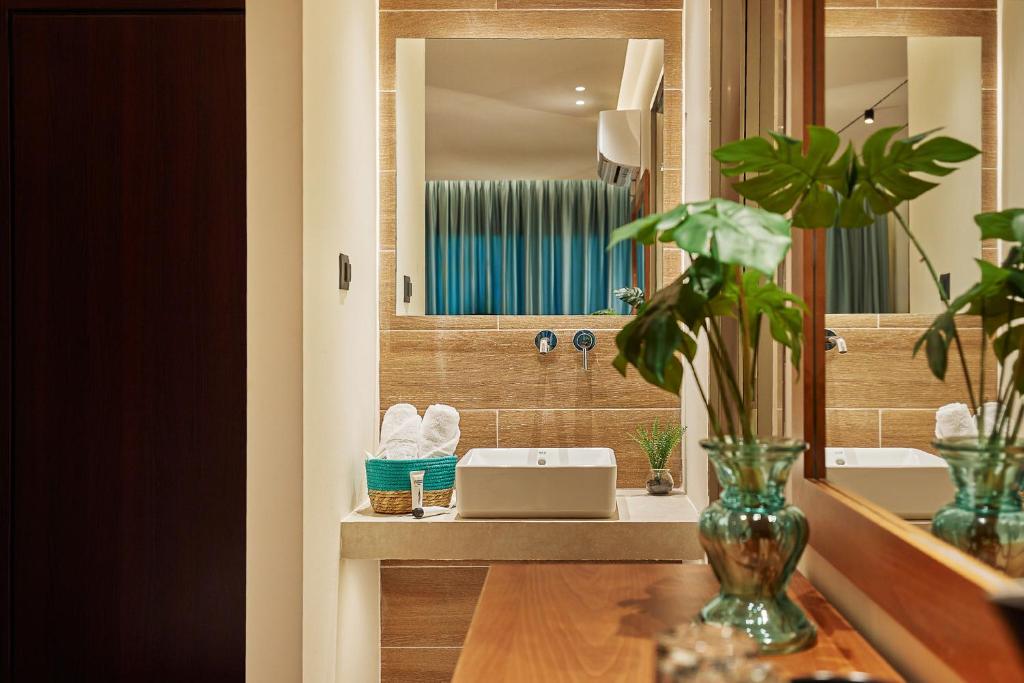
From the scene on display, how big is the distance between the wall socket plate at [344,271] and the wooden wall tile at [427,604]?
3.35 ft

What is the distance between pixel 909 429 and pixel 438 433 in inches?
67.2

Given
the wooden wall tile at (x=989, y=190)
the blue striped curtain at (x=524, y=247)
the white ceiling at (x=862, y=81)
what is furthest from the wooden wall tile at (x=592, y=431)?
the wooden wall tile at (x=989, y=190)

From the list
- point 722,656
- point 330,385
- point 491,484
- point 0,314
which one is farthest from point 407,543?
point 722,656

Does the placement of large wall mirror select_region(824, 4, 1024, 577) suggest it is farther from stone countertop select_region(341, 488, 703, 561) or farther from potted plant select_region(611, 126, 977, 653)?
stone countertop select_region(341, 488, 703, 561)

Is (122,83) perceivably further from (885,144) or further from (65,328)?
(885,144)

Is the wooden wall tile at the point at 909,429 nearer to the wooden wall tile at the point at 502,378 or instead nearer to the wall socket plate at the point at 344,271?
the wall socket plate at the point at 344,271

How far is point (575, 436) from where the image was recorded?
2.78 m

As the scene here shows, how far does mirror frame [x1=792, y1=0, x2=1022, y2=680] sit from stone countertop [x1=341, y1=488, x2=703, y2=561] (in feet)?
2.85

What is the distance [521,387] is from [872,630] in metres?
1.75

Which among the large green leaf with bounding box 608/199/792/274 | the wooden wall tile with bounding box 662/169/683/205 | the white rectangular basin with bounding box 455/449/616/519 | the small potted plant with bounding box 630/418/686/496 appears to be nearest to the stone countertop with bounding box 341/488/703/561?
the white rectangular basin with bounding box 455/449/616/519

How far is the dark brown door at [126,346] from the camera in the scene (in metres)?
2.19

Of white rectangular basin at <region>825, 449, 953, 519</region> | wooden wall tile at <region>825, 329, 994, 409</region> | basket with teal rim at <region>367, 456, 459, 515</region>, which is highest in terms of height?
wooden wall tile at <region>825, 329, 994, 409</region>

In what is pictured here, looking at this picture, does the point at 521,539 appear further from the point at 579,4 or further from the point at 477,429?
the point at 579,4

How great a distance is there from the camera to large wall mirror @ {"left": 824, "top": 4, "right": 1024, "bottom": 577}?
765mm
